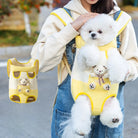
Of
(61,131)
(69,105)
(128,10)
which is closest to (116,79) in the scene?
(69,105)

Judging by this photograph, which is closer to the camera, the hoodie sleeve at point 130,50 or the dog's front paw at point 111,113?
the dog's front paw at point 111,113

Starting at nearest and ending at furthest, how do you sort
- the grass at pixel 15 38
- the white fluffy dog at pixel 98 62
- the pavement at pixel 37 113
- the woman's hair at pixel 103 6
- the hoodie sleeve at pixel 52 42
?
1. the white fluffy dog at pixel 98 62
2. the hoodie sleeve at pixel 52 42
3. the woman's hair at pixel 103 6
4. the pavement at pixel 37 113
5. the grass at pixel 15 38

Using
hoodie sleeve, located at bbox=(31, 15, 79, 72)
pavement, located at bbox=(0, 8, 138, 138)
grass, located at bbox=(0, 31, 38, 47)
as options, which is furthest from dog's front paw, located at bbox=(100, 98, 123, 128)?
grass, located at bbox=(0, 31, 38, 47)

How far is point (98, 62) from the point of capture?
173 cm

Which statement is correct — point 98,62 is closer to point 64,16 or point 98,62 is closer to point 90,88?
point 90,88

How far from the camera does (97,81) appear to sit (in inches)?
70.7

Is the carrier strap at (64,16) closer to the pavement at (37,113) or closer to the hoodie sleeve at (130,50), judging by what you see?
the hoodie sleeve at (130,50)

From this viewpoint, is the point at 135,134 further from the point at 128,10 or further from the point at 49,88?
the point at 128,10

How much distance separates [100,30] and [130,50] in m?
0.28

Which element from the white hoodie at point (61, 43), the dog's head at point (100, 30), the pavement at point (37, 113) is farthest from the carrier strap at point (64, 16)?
the pavement at point (37, 113)

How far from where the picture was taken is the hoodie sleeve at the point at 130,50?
1.91 m

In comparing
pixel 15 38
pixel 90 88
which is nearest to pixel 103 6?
pixel 90 88

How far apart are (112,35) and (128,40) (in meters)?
0.22

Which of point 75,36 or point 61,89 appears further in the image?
point 61,89
